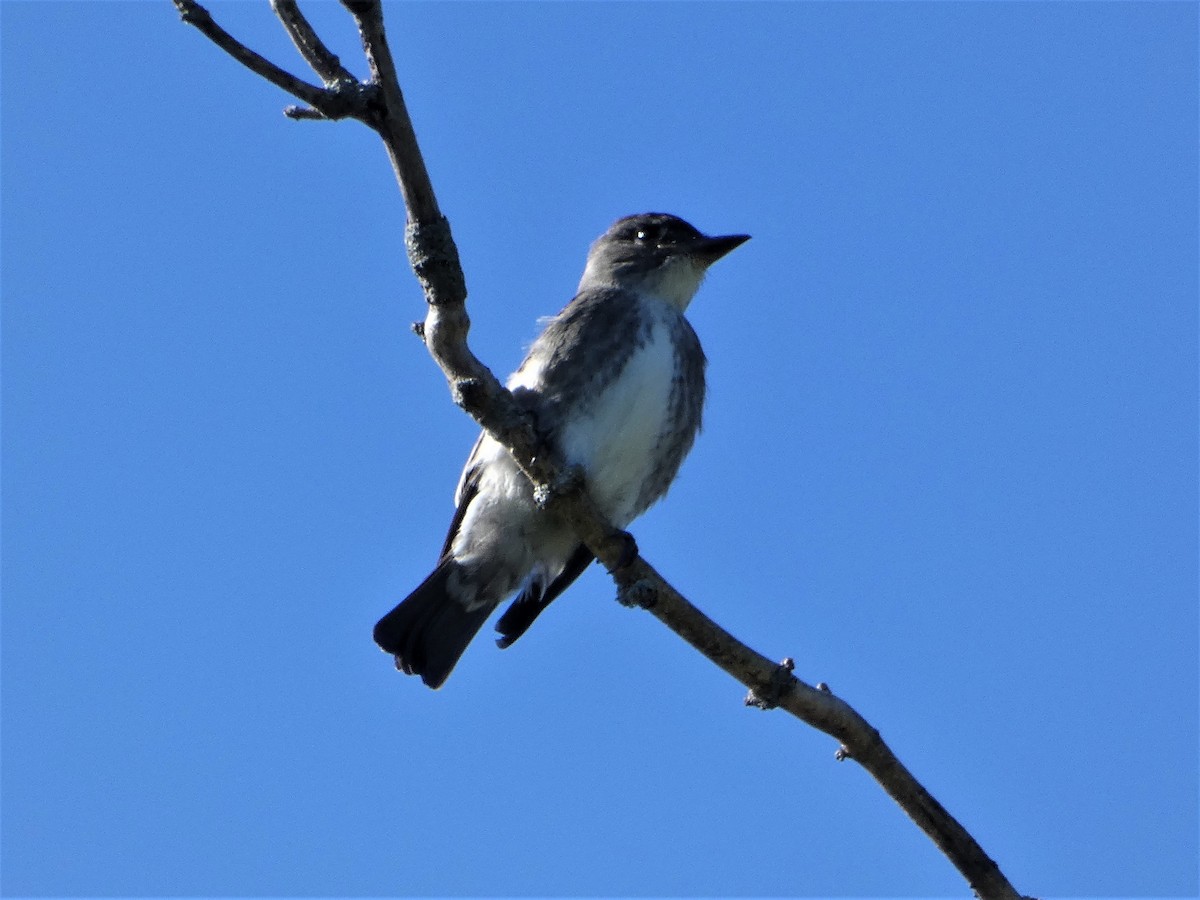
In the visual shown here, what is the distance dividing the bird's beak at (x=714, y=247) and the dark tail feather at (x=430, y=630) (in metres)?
1.93

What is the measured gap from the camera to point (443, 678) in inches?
270

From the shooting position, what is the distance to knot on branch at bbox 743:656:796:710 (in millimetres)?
4945

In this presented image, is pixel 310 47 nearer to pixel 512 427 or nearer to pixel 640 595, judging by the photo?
pixel 512 427

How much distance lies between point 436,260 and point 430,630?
8.48 ft

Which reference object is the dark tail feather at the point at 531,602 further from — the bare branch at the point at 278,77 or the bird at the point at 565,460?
the bare branch at the point at 278,77

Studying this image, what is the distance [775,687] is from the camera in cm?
497

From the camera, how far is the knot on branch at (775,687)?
4.95 m

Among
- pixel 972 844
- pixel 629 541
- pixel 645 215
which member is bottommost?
pixel 972 844

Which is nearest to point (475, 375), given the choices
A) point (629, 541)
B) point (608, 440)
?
point (629, 541)

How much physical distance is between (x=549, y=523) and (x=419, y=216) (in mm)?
2267

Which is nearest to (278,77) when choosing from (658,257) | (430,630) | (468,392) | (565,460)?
(468,392)

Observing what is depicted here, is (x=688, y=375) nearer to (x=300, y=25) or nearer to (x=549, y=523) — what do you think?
(x=549, y=523)

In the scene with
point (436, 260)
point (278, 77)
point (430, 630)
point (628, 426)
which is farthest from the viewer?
point (430, 630)

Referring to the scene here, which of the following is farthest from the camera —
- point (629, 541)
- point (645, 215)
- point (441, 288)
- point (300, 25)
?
point (645, 215)
